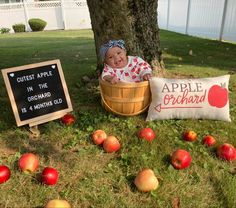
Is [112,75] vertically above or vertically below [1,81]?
above

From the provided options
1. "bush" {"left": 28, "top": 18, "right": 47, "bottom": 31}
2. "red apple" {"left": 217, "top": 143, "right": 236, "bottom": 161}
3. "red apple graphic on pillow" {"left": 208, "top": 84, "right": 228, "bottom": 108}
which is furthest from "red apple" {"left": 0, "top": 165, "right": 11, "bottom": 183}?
"bush" {"left": 28, "top": 18, "right": 47, "bottom": 31}

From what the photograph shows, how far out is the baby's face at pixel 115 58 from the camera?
3.83 meters

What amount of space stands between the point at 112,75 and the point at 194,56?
5223 millimetres

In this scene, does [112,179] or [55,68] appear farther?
[55,68]

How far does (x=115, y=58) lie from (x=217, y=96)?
53.5 inches

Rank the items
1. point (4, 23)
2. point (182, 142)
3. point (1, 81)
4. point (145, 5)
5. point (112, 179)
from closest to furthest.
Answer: point (112, 179)
point (182, 142)
point (145, 5)
point (1, 81)
point (4, 23)

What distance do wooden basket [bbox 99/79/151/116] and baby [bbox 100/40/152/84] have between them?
18cm

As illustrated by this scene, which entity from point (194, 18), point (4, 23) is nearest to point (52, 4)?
Result: point (4, 23)

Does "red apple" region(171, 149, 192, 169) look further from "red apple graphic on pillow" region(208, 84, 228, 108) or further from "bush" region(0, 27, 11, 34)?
"bush" region(0, 27, 11, 34)

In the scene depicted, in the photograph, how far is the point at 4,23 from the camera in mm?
25109

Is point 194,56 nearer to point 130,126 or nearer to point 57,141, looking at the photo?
point 130,126

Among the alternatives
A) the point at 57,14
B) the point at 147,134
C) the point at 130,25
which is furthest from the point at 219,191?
the point at 57,14

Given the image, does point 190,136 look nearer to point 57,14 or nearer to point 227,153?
point 227,153

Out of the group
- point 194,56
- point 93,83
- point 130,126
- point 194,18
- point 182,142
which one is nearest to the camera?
point 182,142
